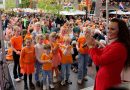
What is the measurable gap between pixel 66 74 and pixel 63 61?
496 millimetres

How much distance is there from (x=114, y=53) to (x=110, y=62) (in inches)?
4.7

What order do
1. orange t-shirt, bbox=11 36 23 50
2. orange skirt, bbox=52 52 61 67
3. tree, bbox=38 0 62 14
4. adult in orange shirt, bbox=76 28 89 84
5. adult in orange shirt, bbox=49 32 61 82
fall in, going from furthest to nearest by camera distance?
tree, bbox=38 0 62 14 < orange t-shirt, bbox=11 36 23 50 < adult in orange shirt, bbox=76 28 89 84 < orange skirt, bbox=52 52 61 67 < adult in orange shirt, bbox=49 32 61 82

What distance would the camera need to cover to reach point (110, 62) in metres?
3.17

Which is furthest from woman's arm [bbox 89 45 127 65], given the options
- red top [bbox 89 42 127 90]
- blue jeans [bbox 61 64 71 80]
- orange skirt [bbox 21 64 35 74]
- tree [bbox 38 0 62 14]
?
tree [bbox 38 0 62 14]

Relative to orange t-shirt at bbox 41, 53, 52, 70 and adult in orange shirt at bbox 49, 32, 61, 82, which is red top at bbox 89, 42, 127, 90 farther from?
adult in orange shirt at bbox 49, 32, 61, 82

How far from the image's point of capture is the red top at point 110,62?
10.3ft

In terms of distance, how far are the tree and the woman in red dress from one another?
95.4ft

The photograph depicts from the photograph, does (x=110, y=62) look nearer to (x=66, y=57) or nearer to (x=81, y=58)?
(x=66, y=57)

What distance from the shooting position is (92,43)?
329cm

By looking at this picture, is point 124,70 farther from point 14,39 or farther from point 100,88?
point 14,39

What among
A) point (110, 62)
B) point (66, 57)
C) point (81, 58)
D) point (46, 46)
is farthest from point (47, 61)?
point (110, 62)

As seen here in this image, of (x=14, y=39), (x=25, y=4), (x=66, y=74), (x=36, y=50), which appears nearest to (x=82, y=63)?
(x=66, y=74)

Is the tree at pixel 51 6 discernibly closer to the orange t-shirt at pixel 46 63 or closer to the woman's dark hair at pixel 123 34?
the orange t-shirt at pixel 46 63

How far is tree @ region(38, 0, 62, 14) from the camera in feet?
106
